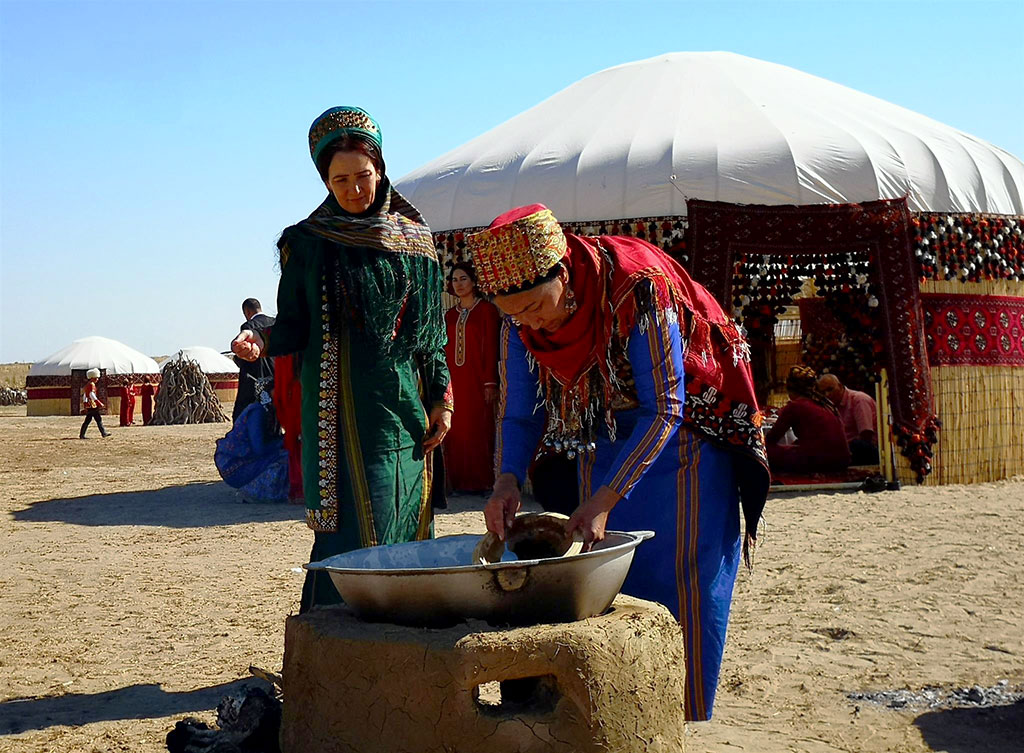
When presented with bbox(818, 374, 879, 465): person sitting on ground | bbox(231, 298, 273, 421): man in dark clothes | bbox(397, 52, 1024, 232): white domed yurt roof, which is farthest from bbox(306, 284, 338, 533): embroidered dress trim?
bbox(818, 374, 879, 465): person sitting on ground

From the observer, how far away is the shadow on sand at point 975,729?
3.05 metres

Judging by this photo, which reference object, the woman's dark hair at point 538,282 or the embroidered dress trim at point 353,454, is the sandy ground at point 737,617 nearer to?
the embroidered dress trim at point 353,454

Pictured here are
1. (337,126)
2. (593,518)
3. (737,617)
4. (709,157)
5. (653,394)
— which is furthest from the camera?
(709,157)

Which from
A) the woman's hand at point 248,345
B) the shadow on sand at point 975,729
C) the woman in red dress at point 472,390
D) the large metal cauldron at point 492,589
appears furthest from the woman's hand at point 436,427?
the woman in red dress at point 472,390

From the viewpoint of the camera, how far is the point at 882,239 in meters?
8.69

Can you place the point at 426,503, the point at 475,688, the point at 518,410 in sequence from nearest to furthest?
the point at 475,688 → the point at 518,410 → the point at 426,503

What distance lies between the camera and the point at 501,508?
2479mm

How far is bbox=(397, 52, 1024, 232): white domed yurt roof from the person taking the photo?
28.7 ft

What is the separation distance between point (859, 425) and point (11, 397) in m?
32.5

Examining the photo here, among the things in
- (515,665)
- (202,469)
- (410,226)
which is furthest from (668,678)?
(202,469)

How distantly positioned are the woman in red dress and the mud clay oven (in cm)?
554

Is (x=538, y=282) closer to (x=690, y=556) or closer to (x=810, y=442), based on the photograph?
(x=690, y=556)

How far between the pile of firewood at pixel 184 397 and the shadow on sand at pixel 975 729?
21.3m

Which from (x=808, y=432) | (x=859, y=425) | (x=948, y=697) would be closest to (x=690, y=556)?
(x=948, y=697)
